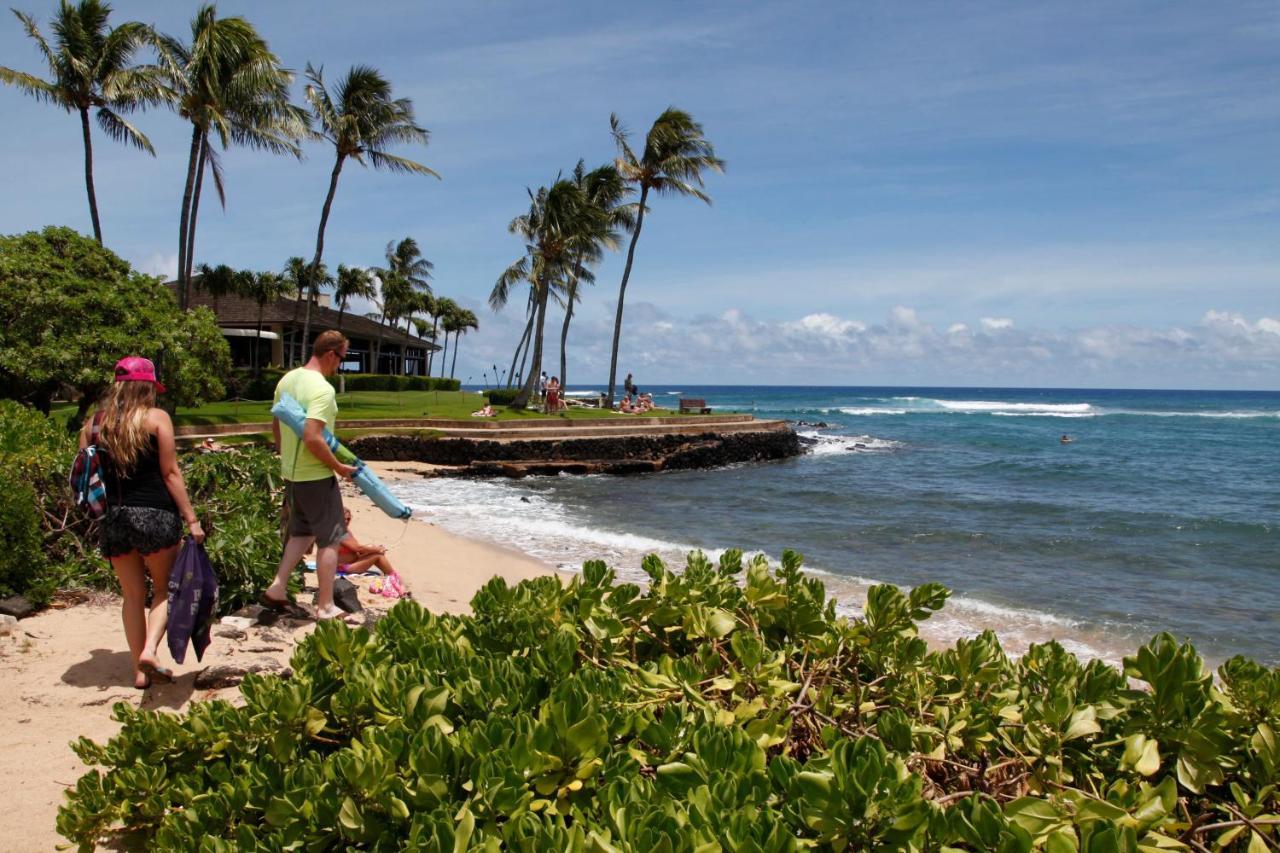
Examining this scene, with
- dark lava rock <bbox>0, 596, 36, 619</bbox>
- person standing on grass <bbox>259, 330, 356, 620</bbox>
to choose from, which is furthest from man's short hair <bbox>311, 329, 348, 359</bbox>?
dark lava rock <bbox>0, 596, 36, 619</bbox>

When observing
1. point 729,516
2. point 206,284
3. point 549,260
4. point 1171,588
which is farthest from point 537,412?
point 1171,588

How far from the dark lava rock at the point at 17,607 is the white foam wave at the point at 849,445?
31273 mm

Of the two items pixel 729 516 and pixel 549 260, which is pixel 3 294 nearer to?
pixel 729 516

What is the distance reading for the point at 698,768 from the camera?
1.66 m

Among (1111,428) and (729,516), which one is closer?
(729,516)

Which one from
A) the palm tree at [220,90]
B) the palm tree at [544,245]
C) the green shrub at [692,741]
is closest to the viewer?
the green shrub at [692,741]

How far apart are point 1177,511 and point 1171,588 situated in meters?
9.26

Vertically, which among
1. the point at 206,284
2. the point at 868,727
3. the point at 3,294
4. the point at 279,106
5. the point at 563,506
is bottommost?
the point at 563,506

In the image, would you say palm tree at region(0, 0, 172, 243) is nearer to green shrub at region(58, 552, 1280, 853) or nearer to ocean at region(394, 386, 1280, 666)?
ocean at region(394, 386, 1280, 666)

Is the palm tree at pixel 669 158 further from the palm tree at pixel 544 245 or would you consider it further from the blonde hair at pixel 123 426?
the blonde hair at pixel 123 426

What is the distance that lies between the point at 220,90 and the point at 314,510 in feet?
78.9

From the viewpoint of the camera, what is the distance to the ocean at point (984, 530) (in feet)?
32.2

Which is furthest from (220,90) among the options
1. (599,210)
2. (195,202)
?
(599,210)

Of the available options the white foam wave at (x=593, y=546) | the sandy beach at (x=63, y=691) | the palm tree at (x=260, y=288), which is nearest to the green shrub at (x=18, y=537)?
the sandy beach at (x=63, y=691)
